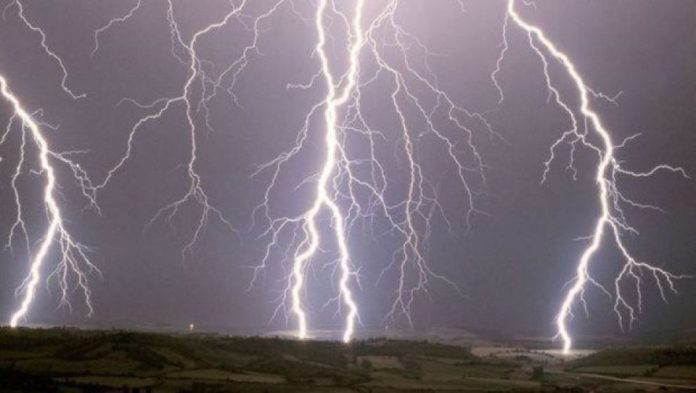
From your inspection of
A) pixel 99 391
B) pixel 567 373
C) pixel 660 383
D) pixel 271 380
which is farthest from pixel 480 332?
pixel 99 391

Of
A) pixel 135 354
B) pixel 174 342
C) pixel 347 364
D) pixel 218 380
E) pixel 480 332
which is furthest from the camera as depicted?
pixel 480 332

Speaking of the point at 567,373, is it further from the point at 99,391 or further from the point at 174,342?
the point at 99,391

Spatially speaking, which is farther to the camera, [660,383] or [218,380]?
[660,383]

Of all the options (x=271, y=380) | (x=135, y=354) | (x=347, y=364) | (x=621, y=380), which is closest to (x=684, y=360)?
(x=621, y=380)

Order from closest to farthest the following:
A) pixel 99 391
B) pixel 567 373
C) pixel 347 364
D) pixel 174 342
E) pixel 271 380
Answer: pixel 99 391, pixel 271 380, pixel 174 342, pixel 347 364, pixel 567 373

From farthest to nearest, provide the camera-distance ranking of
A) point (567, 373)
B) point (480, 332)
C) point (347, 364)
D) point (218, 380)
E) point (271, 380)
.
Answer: point (480, 332)
point (567, 373)
point (347, 364)
point (271, 380)
point (218, 380)

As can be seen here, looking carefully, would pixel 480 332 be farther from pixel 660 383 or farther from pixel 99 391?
pixel 99 391
